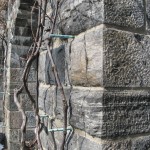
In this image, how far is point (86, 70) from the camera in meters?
1.23

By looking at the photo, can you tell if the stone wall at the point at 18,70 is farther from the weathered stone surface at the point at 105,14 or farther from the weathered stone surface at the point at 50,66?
the weathered stone surface at the point at 105,14

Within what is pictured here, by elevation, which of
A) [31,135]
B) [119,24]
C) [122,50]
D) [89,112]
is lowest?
[31,135]

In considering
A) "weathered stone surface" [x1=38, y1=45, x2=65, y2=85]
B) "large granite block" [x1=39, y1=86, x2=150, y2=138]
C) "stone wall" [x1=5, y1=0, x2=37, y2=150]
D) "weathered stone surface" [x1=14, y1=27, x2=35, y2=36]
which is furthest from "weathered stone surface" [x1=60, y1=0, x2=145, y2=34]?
"weathered stone surface" [x1=14, y1=27, x2=35, y2=36]

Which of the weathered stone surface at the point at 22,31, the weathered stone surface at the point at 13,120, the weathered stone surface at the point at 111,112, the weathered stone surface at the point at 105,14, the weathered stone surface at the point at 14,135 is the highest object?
the weathered stone surface at the point at 22,31

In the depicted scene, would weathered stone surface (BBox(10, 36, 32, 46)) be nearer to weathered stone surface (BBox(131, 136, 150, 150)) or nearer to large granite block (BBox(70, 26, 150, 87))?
large granite block (BBox(70, 26, 150, 87))

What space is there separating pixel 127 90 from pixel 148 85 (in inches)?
4.9

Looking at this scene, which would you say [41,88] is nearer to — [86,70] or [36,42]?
[36,42]

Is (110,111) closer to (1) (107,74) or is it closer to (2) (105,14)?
(1) (107,74)

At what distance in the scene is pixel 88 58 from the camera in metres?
1.21

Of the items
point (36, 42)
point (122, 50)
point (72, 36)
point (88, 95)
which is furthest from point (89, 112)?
point (36, 42)

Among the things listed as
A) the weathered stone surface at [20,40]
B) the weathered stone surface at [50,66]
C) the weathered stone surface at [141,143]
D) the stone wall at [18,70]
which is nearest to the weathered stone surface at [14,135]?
the stone wall at [18,70]

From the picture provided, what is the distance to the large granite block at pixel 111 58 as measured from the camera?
1.14m

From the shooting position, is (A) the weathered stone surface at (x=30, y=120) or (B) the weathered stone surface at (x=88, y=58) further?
(A) the weathered stone surface at (x=30, y=120)

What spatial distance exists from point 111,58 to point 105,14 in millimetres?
176
